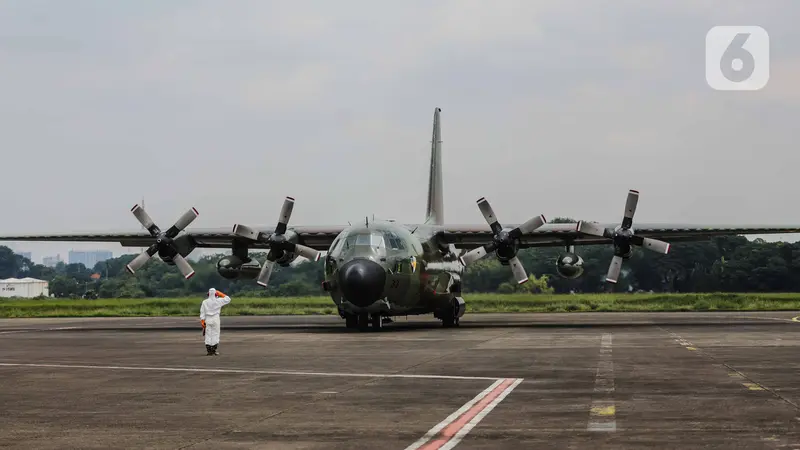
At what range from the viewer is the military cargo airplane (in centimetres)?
3784

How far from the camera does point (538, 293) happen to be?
6912cm

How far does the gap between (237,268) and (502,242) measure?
11875 millimetres

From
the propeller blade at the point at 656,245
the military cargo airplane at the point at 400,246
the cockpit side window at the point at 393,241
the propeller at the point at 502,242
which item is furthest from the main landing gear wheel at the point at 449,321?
the propeller blade at the point at 656,245

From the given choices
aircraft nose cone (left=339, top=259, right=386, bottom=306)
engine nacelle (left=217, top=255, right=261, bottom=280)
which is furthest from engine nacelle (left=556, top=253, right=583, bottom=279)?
engine nacelle (left=217, top=255, right=261, bottom=280)

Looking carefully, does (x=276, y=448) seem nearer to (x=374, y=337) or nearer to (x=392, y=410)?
(x=392, y=410)

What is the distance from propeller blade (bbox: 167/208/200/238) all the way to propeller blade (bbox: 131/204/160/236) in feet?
2.23

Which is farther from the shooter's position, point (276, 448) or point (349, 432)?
point (349, 432)

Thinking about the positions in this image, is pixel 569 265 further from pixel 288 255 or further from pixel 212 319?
pixel 212 319

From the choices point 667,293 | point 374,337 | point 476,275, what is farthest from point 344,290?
point 667,293

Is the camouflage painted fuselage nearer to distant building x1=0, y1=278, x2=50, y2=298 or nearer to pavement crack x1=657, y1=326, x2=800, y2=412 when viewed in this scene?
pavement crack x1=657, y1=326, x2=800, y2=412

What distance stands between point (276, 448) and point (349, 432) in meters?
1.36

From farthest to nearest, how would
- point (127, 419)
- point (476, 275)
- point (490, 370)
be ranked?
point (476, 275)
point (490, 370)
point (127, 419)

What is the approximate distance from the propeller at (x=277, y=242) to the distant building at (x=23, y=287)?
60.1 metres

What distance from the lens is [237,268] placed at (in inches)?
1805
